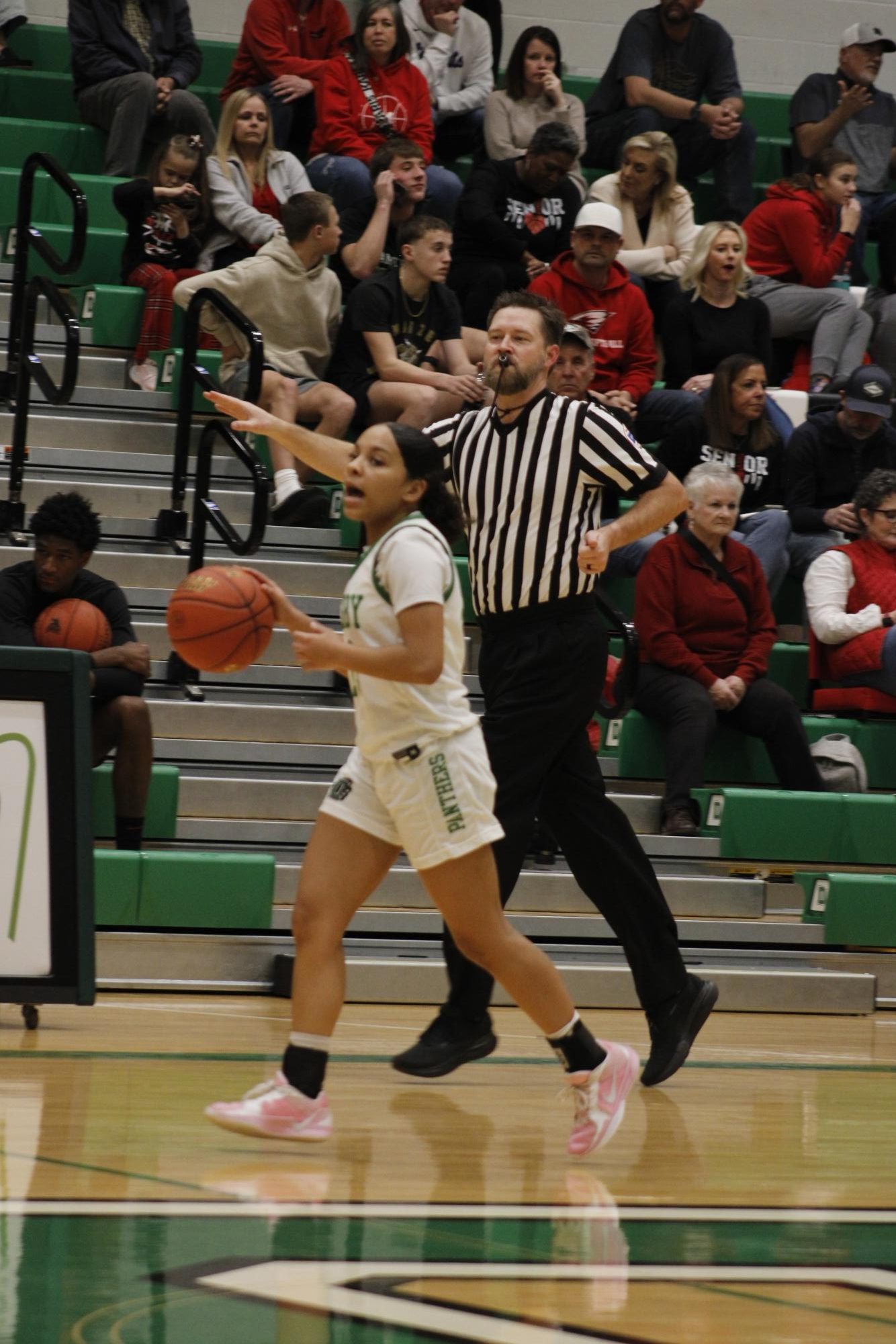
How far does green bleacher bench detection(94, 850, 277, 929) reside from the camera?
6254 mm

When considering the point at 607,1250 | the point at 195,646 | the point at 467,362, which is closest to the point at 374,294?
the point at 467,362

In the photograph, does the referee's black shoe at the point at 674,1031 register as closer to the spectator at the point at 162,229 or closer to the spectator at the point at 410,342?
the spectator at the point at 410,342

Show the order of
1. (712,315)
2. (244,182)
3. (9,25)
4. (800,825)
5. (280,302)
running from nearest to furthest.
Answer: (800,825) → (280,302) → (244,182) → (712,315) → (9,25)

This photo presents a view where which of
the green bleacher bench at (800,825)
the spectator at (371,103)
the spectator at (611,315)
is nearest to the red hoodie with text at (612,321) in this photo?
the spectator at (611,315)

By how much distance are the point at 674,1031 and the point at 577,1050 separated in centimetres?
83

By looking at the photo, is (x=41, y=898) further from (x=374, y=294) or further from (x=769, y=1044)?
(x=374, y=294)

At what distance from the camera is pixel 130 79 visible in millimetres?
9828

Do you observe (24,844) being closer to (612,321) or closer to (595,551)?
(595,551)

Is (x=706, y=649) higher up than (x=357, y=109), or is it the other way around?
(x=357, y=109)

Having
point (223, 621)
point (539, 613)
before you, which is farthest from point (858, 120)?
point (223, 621)

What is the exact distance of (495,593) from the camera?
4.82 m

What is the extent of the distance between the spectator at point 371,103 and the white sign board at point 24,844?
549cm

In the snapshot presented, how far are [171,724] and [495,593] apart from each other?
3013mm

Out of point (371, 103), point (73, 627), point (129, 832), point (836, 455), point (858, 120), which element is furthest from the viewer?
point (858, 120)
